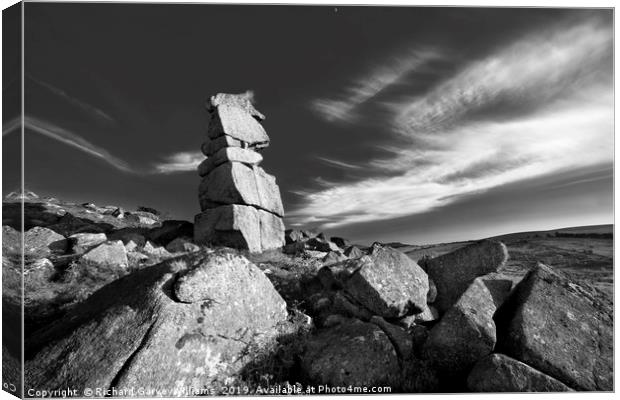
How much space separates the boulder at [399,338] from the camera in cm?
678

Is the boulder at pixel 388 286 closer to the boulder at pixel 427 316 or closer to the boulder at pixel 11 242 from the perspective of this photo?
the boulder at pixel 427 316

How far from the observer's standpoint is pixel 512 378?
18.9 feet

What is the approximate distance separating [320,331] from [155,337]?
338 centimetres

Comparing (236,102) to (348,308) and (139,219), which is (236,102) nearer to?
(139,219)

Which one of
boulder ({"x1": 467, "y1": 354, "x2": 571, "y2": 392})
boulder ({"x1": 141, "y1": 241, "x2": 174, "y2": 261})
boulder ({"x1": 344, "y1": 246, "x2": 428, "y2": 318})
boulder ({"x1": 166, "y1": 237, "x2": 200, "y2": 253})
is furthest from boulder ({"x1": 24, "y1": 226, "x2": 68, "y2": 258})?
boulder ({"x1": 467, "y1": 354, "x2": 571, "y2": 392})

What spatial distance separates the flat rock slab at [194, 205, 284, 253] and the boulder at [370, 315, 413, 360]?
1548 cm

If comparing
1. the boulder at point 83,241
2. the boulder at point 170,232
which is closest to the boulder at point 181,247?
the boulder at point 170,232

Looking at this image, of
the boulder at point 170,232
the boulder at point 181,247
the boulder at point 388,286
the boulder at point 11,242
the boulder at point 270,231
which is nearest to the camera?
the boulder at point 11,242

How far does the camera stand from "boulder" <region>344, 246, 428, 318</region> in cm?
796

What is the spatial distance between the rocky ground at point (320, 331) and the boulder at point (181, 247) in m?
10.7

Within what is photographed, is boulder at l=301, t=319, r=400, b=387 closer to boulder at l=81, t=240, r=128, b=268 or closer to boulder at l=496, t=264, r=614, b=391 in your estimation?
boulder at l=496, t=264, r=614, b=391

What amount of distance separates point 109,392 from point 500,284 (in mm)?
8093

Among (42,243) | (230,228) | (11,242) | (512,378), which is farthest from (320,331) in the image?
(42,243)

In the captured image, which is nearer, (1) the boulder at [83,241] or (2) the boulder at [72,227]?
(1) the boulder at [83,241]
